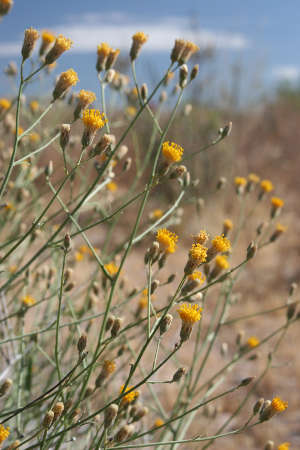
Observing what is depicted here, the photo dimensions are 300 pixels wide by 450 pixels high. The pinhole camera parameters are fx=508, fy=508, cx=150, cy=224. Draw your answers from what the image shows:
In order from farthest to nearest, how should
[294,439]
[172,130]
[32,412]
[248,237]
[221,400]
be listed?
[172,130] → [248,237] → [221,400] → [294,439] → [32,412]

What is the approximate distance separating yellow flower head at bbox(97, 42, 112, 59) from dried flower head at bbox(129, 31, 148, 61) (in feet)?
0.25

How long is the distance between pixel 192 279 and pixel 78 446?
104cm

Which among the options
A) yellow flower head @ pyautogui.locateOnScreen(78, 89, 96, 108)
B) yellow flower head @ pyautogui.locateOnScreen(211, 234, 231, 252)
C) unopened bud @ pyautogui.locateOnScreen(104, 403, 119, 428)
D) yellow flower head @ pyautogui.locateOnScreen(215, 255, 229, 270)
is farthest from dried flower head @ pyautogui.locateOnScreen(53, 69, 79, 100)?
unopened bud @ pyautogui.locateOnScreen(104, 403, 119, 428)

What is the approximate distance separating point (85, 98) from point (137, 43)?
351mm

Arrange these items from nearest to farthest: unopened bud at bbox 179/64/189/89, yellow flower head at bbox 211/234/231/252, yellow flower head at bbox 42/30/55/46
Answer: yellow flower head at bbox 211/234/231/252, unopened bud at bbox 179/64/189/89, yellow flower head at bbox 42/30/55/46

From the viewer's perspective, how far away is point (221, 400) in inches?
143

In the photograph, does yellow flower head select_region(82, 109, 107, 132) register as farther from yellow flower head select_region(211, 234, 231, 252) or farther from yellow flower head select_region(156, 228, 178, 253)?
yellow flower head select_region(211, 234, 231, 252)

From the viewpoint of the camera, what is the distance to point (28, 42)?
1.38 meters

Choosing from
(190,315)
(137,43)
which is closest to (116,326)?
(190,315)

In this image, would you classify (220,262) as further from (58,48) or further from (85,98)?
(58,48)

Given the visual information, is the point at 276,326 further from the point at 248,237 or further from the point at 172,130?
the point at 172,130

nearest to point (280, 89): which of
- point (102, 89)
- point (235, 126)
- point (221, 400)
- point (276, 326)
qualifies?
point (235, 126)

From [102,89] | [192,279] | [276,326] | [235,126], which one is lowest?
[276,326]

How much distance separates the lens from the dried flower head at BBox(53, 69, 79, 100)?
1.37m
